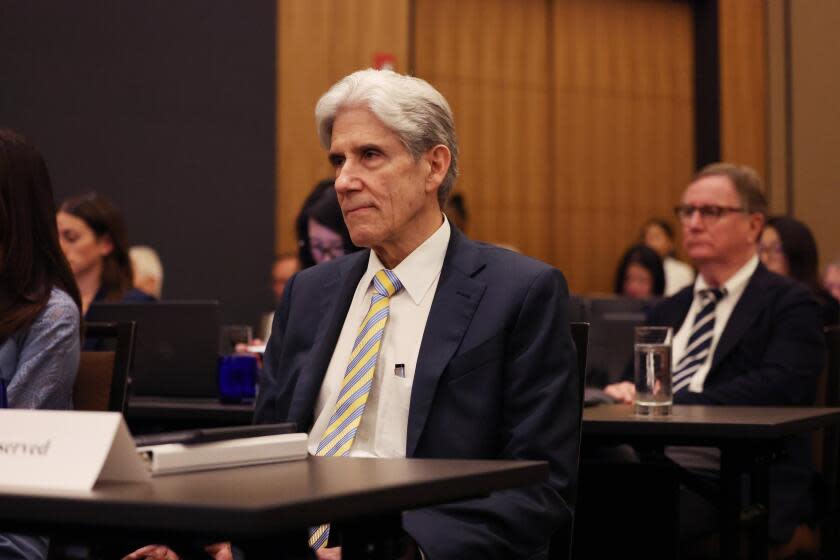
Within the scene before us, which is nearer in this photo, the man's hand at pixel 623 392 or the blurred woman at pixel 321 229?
the man's hand at pixel 623 392

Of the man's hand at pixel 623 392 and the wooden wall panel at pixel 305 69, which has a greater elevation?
the wooden wall panel at pixel 305 69

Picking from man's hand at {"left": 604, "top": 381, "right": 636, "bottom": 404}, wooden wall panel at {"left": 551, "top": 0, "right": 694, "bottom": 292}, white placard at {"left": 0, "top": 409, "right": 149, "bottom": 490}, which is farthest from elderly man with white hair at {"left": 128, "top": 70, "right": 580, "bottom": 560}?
Result: wooden wall panel at {"left": 551, "top": 0, "right": 694, "bottom": 292}

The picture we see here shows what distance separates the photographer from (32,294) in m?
2.35

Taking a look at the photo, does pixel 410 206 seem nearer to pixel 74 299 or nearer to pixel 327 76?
pixel 74 299

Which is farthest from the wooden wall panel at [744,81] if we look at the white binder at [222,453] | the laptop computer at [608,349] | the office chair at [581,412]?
the white binder at [222,453]

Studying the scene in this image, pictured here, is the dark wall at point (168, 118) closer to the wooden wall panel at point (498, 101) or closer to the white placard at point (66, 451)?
the wooden wall panel at point (498, 101)

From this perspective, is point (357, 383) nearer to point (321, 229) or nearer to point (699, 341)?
point (699, 341)

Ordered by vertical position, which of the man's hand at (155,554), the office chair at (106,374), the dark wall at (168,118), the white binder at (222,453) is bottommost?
the man's hand at (155,554)

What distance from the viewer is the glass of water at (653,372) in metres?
2.78

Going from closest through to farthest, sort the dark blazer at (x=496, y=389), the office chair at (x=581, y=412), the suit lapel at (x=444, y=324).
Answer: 1. the dark blazer at (x=496, y=389)
2. the suit lapel at (x=444, y=324)
3. the office chair at (x=581, y=412)

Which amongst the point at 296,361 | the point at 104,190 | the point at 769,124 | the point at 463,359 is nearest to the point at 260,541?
the point at 463,359

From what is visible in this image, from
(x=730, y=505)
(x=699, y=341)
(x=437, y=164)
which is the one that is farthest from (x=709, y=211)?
(x=437, y=164)

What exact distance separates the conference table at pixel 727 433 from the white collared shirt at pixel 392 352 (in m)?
0.61

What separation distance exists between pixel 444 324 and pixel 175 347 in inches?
69.3
